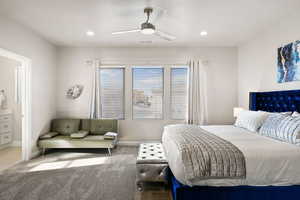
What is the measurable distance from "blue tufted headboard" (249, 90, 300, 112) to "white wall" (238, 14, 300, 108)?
0.12 meters

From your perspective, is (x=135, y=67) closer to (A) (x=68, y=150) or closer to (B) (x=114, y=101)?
(B) (x=114, y=101)

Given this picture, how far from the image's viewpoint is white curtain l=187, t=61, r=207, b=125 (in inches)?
184

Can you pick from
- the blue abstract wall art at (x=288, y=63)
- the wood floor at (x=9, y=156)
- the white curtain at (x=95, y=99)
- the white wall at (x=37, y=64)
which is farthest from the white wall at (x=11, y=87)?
the blue abstract wall art at (x=288, y=63)

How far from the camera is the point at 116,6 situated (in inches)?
107

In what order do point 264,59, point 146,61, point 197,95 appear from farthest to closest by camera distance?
point 146,61 < point 197,95 < point 264,59

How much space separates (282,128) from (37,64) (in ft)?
15.4

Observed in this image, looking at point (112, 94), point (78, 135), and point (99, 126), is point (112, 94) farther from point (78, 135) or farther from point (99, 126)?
point (78, 135)

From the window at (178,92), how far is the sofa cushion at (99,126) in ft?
5.20

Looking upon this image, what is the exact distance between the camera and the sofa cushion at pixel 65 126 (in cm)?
442

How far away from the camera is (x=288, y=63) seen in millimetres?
3033

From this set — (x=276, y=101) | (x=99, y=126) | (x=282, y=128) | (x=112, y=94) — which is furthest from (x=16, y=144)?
(x=276, y=101)

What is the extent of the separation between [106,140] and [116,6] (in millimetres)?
2703

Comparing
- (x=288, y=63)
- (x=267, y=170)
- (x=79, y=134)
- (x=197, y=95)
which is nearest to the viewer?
(x=267, y=170)

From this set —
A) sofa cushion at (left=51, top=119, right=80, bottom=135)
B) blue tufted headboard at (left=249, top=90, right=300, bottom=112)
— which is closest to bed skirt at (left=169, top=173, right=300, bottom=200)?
blue tufted headboard at (left=249, top=90, right=300, bottom=112)
